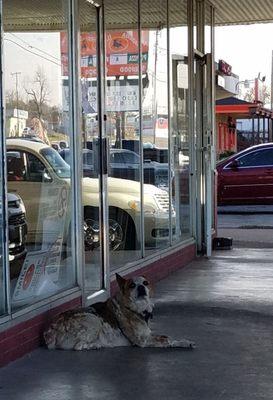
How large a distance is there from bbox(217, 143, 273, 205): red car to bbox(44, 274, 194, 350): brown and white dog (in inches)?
561

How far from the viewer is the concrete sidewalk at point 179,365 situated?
477 centimetres

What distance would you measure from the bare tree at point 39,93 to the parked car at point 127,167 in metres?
0.42

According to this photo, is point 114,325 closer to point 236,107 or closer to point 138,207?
point 138,207

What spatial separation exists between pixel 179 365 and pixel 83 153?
233cm

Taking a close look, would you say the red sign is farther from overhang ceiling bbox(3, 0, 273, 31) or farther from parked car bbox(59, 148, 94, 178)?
parked car bbox(59, 148, 94, 178)

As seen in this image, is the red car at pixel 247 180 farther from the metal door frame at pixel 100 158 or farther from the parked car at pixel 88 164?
the parked car at pixel 88 164

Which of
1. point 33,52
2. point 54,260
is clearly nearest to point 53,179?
point 54,260

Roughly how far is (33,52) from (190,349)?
2989 mm

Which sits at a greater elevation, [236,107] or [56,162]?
[236,107]

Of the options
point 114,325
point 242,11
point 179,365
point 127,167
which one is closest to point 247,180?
point 242,11

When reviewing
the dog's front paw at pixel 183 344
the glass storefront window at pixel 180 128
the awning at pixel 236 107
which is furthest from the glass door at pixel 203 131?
the awning at pixel 236 107

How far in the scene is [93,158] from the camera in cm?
705

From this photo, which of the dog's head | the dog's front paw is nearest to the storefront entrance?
the dog's head

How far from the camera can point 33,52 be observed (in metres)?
6.68
